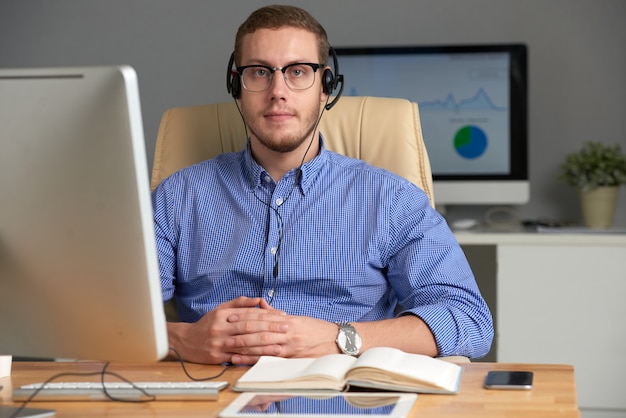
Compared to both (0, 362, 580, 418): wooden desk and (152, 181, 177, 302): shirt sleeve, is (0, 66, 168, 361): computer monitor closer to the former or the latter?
(0, 362, 580, 418): wooden desk

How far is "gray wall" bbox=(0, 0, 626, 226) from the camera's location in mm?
3334

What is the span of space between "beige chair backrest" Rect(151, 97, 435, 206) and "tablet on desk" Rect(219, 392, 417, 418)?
3.21 ft

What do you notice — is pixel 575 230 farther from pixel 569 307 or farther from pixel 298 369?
pixel 298 369

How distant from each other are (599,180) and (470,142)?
1.51ft

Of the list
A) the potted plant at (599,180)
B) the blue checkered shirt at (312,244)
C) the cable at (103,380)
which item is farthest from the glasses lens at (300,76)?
the potted plant at (599,180)

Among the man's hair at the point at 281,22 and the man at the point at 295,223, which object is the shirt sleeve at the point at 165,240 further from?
the man's hair at the point at 281,22

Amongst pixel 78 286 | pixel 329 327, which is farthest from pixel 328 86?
pixel 78 286

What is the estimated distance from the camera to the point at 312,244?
1.87m

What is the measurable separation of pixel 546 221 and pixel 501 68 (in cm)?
57

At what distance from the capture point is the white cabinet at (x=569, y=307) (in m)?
2.92

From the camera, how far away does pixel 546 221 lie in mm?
3277

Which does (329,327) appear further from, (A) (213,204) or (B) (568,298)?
(B) (568,298)

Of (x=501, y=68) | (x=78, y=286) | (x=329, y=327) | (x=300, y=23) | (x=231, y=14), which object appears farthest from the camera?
(x=231, y=14)

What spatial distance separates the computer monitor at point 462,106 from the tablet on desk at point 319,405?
7.06 ft
